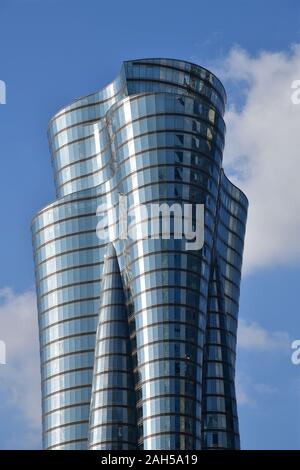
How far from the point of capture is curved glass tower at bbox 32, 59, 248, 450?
170 metres

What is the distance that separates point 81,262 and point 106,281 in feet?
23.4

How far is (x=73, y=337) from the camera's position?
18450 centimetres

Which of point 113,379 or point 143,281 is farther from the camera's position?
point 113,379

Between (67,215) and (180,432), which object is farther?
(67,215)

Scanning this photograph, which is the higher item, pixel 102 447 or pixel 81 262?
pixel 81 262

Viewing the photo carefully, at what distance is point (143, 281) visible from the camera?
563 ft

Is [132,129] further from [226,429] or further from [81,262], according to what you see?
A: [226,429]

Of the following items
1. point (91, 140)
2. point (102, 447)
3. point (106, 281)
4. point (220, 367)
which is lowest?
point (102, 447)

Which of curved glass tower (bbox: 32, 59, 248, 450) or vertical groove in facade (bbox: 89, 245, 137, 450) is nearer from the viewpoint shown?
curved glass tower (bbox: 32, 59, 248, 450)

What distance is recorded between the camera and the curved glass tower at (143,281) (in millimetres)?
169500

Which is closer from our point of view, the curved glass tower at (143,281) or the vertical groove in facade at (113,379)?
the curved glass tower at (143,281)

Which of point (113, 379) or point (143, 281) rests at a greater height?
point (143, 281)
